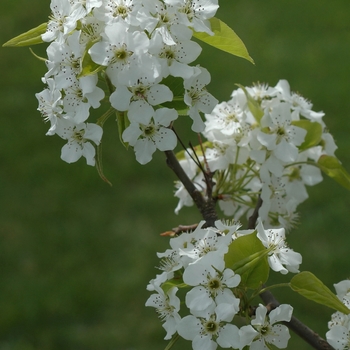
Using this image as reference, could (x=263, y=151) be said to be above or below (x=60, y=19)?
below

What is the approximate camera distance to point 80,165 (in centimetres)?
346

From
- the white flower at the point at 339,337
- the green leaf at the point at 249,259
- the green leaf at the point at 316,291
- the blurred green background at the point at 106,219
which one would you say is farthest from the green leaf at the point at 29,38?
the blurred green background at the point at 106,219

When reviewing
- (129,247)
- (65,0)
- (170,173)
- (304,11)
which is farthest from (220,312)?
(304,11)

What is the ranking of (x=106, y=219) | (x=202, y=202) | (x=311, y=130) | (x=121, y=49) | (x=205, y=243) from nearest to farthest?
1. (x=121, y=49)
2. (x=205, y=243)
3. (x=202, y=202)
4. (x=311, y=130)
5. (x=106, y=219)

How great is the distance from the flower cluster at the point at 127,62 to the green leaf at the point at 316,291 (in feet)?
0.90

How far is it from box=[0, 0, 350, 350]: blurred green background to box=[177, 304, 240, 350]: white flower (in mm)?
1883

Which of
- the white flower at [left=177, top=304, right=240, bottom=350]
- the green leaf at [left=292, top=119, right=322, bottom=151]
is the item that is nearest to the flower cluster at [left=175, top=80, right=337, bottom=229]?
the green leaf at [left=292, top=119, right=322, bottom=151]

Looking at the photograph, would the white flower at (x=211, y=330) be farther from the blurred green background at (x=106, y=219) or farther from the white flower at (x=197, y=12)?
the blurred green background at (x=106, y=219)

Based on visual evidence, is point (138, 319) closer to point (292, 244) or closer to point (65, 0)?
point (292, 244)

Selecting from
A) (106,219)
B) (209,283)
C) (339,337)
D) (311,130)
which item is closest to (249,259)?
(209,283)

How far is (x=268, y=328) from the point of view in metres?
0.90

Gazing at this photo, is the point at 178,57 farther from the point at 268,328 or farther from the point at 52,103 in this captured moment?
the point at 268,328

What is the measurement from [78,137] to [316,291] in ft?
1.42

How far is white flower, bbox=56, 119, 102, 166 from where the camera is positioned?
91 centimetres
